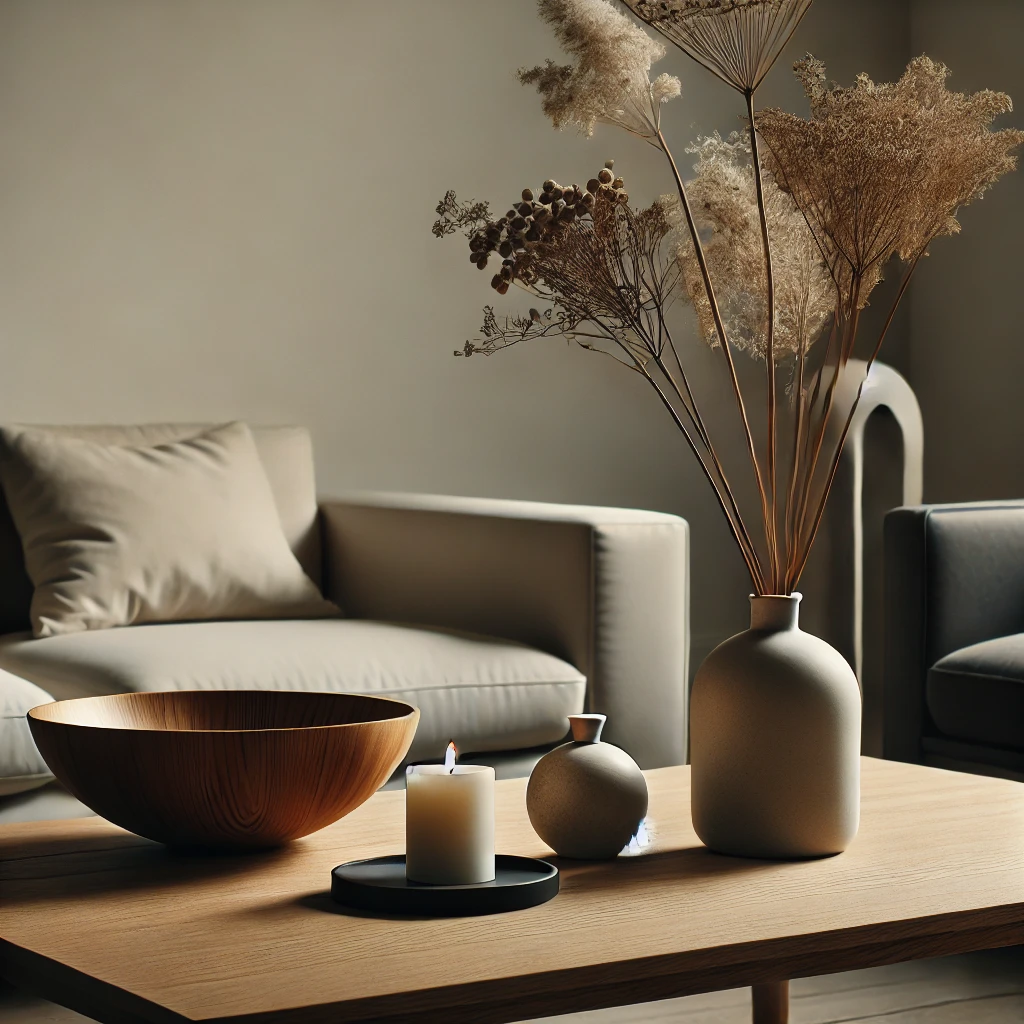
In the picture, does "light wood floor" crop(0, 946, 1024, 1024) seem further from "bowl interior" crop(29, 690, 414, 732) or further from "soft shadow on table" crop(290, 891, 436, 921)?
"soft shadow on table" crop(290, 891, 436, 921)

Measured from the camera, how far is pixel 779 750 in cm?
121

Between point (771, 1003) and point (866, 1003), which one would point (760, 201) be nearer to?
point (771, 1003)

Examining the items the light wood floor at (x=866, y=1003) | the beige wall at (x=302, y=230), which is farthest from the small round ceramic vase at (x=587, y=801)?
the beige wall at (x=302, y=230)

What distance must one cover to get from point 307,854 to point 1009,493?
2982 millimetres

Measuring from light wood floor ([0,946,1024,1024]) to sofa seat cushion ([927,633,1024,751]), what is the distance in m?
0.37

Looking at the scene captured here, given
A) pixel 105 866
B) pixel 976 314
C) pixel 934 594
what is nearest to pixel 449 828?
pixel 105 866

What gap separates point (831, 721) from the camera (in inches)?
47.8

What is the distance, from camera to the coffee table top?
33.9 inches

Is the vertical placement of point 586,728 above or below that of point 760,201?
below

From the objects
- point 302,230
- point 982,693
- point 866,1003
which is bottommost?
point 866,1003

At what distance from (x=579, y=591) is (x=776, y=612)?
1.14 metres

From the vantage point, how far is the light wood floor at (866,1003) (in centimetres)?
193

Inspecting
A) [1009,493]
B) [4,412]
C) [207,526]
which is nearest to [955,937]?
[207,526]

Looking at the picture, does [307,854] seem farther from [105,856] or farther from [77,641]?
[77,641]
